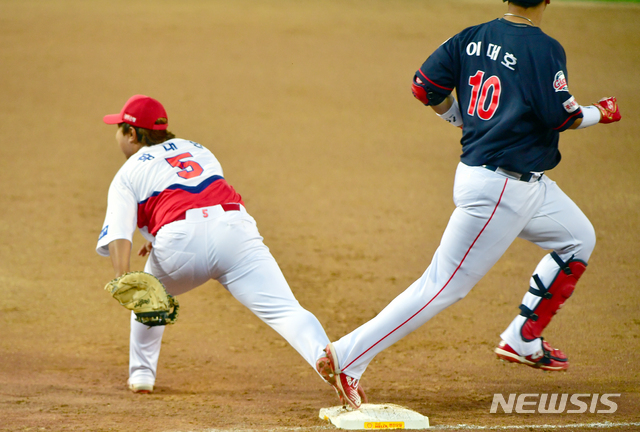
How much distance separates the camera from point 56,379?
148 inches

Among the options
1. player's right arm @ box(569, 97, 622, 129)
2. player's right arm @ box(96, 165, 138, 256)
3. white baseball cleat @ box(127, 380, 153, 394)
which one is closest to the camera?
player's right arm @ box(569, 97, 622, 129)

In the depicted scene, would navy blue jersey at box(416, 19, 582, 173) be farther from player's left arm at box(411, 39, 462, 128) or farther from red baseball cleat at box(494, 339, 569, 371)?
red baseball cleat at box(494, 339, 569, 371)

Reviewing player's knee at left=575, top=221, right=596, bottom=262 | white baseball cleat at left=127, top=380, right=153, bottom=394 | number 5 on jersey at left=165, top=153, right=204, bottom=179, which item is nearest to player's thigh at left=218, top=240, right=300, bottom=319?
number 5 on jersey at left=165, top=153, right=204, bottom=179

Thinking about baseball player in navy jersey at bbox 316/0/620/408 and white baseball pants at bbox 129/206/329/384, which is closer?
baseball player in navy jersey at bbox 316/0/620/408

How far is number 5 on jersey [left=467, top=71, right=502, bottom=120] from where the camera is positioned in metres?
2.66

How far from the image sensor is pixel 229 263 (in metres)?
3.16

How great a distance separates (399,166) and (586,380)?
4954 millimetres

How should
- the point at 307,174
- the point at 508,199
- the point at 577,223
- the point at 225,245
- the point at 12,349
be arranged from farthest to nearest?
the point at 307,174 → the point at 12,349 → the point at 225,245 → the point at 577,223 → the point at 508,199

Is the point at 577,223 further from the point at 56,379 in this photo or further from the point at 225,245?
the point at 56,379

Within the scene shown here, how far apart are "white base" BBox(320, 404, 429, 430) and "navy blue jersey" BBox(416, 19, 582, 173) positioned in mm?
1115

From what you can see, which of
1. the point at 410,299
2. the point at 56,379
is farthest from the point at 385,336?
the point at 56,379

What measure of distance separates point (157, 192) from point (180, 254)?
341 mm

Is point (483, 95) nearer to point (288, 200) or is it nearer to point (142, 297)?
point (142, 297)

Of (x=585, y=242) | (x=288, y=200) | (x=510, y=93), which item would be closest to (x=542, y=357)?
(x=585, y=242)
